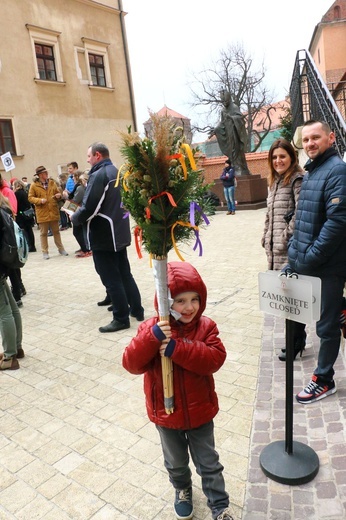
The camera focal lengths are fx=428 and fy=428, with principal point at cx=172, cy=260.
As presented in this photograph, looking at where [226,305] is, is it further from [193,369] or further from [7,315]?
[193,369]

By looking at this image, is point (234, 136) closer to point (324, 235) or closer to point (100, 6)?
point (100, 6)

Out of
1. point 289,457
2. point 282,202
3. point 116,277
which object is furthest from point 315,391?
point 116,277

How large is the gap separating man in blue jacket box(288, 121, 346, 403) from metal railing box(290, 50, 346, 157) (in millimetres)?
1543

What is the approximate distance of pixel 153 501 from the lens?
238cm

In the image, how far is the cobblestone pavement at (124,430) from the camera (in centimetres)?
236

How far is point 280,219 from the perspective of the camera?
377cm

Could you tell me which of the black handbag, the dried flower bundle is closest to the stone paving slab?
the dried flower bundle

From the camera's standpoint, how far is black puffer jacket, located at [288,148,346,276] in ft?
8.99

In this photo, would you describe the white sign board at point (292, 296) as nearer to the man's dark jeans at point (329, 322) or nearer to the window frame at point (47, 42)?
the man's dark jeans at point (329, 322)

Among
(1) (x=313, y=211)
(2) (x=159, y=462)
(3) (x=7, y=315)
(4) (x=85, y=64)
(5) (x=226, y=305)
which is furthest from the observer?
(4) (x=85, y=64)

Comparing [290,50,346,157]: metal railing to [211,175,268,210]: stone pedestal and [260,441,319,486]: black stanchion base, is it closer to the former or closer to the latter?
[260,441,319,486]: black stanchion base

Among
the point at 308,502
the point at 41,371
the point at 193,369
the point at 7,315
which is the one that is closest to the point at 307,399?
the point at 308,502

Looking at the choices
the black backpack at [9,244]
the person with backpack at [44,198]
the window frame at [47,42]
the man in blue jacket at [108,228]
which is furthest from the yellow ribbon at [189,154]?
the window frame at [47,42]

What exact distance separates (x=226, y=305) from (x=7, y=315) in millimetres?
2739
